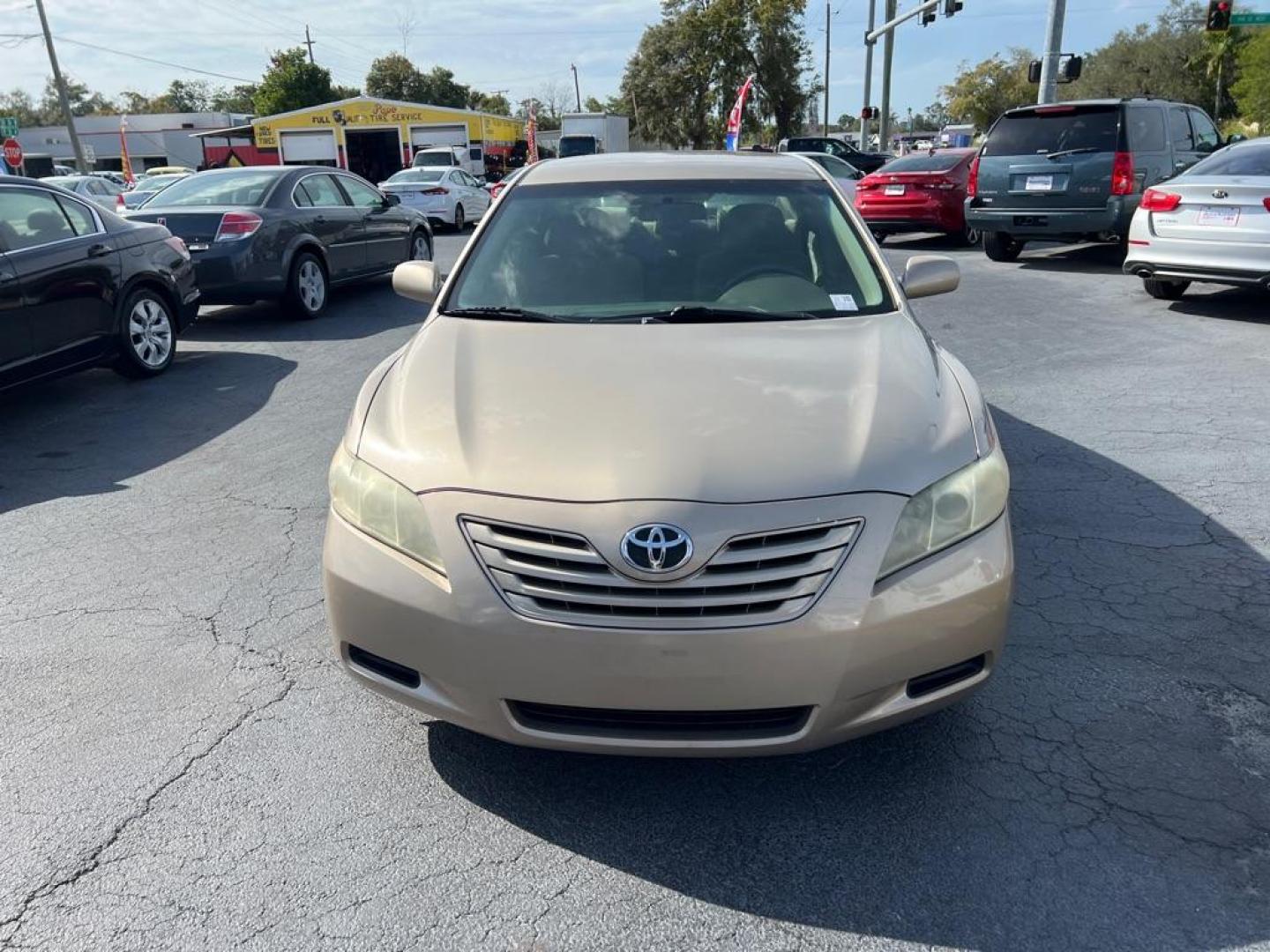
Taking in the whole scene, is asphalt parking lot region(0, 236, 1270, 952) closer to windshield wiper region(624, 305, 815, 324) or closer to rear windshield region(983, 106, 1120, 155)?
windshield wiper region(624, 305, 815, 324)

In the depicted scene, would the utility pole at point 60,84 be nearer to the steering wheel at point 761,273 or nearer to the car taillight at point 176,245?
the car taillight at point 176,245

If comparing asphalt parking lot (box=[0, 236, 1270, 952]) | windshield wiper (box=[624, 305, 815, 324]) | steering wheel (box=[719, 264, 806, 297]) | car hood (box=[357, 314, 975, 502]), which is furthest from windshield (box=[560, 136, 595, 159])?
car hood (box=[357, 314, 975, 502])

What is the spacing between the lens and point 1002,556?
8.23 ft

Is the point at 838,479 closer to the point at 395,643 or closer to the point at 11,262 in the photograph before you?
the point at 395,643

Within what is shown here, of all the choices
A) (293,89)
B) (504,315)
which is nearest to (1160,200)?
(504,315)

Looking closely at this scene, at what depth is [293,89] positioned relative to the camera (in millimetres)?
70562

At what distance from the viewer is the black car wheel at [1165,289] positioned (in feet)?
32.1

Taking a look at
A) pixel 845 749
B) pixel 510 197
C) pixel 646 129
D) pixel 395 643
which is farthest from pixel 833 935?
pixel 646 129

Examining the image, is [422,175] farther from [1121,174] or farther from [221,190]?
[1121,174]

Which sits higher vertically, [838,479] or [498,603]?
[838,479]

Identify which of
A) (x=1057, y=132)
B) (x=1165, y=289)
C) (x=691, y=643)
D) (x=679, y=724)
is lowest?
(x=1165, y=289)

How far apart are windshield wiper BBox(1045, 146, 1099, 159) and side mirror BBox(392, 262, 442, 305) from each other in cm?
969

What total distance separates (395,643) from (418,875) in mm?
573

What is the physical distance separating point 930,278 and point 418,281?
7.30 feet
